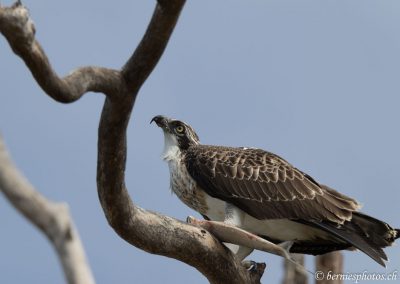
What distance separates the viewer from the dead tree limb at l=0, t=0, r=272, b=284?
1027cm

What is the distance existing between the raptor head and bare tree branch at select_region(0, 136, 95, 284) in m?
8.85

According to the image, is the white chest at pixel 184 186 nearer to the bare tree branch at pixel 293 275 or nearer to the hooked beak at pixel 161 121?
the hooked beak at pixel 161 121

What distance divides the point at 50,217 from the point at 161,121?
9.02m

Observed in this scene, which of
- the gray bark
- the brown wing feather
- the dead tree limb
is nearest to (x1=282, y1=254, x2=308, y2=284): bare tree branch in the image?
the gray bark

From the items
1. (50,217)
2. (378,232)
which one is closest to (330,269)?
(378,232)

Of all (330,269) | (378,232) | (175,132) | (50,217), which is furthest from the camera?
(175,132)

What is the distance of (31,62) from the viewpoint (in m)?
10.3

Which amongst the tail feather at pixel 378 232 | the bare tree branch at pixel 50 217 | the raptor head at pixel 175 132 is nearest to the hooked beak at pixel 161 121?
the raptor head at pixel 175 132

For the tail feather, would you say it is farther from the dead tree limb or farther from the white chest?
the white chest

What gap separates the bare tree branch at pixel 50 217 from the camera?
289 inches

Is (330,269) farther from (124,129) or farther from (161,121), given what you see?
(161,121)

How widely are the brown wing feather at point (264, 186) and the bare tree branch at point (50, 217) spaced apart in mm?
7819

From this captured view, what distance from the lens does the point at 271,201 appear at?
1535 centimetres

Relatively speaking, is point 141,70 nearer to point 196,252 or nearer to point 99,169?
point 99,169
